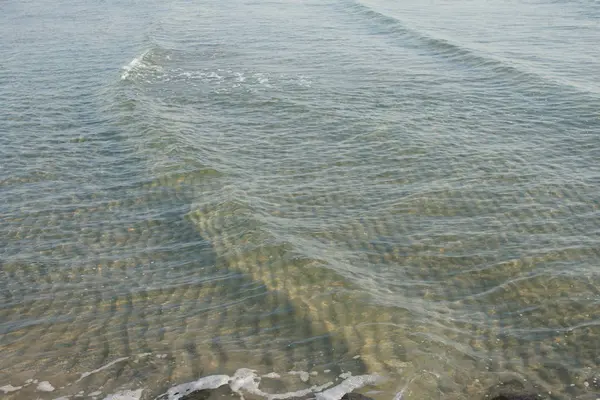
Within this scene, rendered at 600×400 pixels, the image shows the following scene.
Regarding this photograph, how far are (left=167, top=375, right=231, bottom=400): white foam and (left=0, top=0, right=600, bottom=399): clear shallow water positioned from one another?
244mm

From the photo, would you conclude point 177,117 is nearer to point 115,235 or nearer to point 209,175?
point 209,175

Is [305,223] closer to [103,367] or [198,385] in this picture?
[198,385]

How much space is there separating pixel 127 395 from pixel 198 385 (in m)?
1.15

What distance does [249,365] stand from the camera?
9461 mm

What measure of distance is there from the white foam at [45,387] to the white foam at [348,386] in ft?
14.6

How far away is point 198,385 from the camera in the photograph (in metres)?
8.98

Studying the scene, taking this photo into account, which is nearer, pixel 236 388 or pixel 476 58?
pixel 236 388

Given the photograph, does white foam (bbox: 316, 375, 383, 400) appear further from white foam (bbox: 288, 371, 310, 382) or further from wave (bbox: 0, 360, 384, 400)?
white foam (bbox: 288, 371, 310, 382)

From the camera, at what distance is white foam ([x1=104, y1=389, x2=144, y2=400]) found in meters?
Answer: 8.80

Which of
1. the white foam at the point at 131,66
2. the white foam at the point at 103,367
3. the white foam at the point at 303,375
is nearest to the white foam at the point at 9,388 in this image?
the white foam at the point at 103,367

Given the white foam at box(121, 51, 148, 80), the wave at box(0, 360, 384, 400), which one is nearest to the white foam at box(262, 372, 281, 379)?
the wave at box(0, 360, 384, 400)

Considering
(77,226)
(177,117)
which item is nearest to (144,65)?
(177,117)

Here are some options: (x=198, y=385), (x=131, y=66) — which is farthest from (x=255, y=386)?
(x=131, y=66)

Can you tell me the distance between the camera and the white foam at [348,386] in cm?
876
